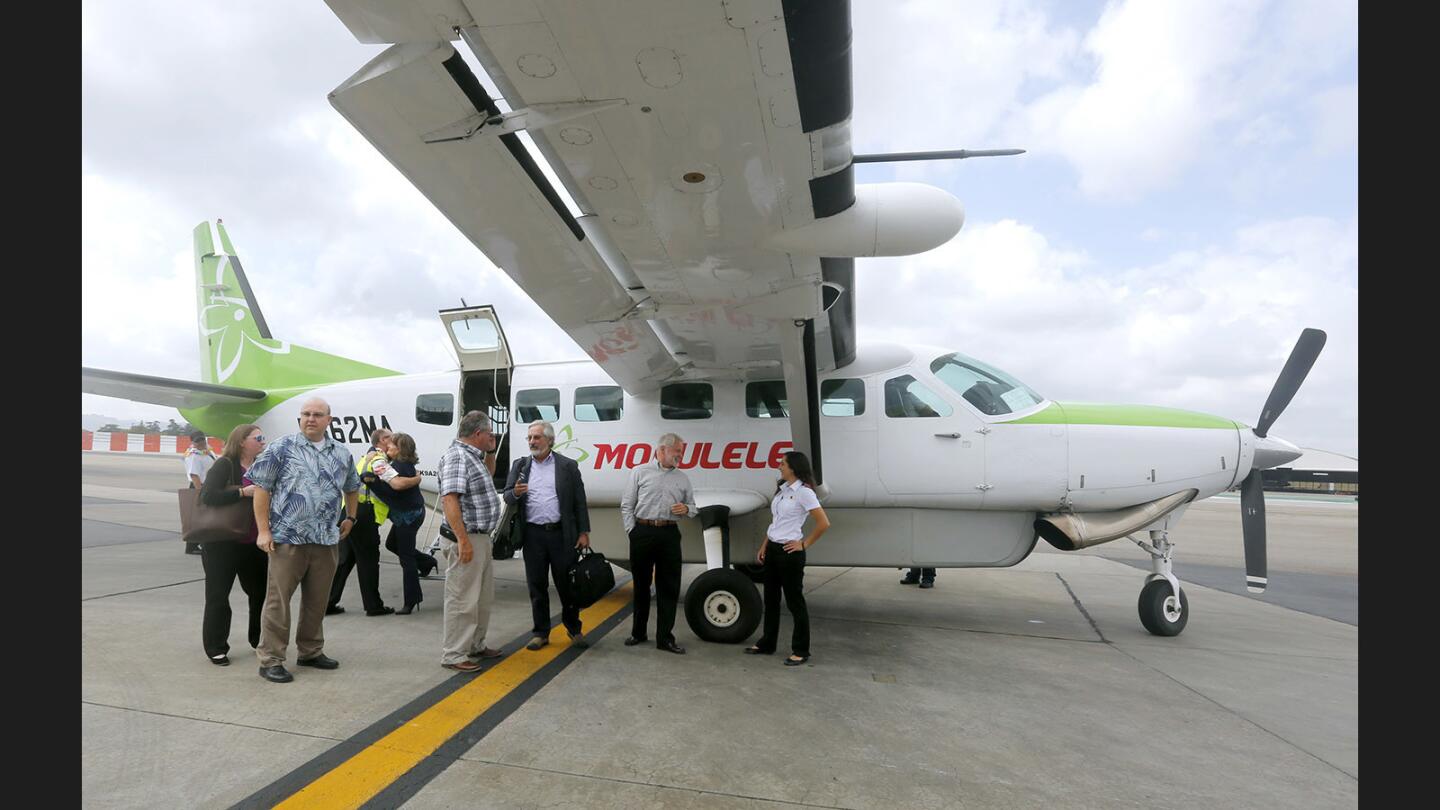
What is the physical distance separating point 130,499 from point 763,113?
20336 millimetres

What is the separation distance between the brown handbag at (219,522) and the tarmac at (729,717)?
2.75 feet

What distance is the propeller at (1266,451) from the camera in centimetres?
576

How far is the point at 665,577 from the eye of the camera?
4754mm

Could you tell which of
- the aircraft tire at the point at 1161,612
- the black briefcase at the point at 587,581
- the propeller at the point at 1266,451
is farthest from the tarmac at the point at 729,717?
the propeller at the point at 1266,451

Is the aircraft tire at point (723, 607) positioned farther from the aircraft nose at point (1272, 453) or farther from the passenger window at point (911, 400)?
the aircraft nose at point (1272, 453)

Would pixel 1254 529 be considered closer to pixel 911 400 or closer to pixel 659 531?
pixel 911 400

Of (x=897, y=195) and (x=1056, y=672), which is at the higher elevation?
(x=897, y=195)

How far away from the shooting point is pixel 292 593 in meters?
3.76

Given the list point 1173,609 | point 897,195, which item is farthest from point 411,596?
point 1173,609

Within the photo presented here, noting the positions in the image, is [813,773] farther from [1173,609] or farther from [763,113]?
[1173,609]

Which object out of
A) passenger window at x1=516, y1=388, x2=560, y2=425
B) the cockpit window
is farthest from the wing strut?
passenger window at x1=516, y1=388, x2=560, y2=425

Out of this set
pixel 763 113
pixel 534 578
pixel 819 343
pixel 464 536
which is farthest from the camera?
pixel 819 343

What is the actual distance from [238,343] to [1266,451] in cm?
1242

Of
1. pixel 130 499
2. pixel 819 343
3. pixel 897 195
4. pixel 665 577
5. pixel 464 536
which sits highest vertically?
pixel 897 195
